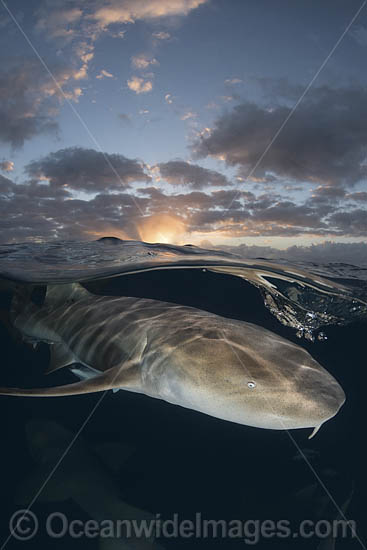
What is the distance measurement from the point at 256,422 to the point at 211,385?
450mm

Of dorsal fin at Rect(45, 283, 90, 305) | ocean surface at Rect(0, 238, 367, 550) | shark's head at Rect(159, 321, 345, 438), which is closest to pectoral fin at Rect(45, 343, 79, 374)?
ocean surface at Rect(0, 238, 367, 550)

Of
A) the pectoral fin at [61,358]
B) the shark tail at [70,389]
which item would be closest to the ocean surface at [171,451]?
the pectoral fin at [61,358]

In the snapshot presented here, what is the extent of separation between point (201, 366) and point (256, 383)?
526 millimetres

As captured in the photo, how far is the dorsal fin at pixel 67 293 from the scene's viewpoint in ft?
19.6

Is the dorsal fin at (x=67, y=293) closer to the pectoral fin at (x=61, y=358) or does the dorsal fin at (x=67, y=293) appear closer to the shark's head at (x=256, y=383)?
the pectoral fin at (x=61, y=358)

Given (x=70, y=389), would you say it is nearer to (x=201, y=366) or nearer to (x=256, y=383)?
(x=201, y=366)

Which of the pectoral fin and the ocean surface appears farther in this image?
the pectoral fin

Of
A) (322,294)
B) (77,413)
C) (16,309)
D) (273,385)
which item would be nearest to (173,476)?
(77,413)

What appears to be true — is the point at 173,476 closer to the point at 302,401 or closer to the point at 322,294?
the point at 302,401

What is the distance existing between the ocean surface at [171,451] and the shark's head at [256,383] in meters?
1.21

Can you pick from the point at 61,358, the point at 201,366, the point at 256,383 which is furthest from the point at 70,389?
the point at 61,358

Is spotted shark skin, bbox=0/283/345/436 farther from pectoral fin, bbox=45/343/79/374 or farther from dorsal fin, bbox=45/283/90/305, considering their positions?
dorsal fin, bbox=45/283/90/305

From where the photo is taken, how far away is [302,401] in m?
2.07

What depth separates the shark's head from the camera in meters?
2.05
